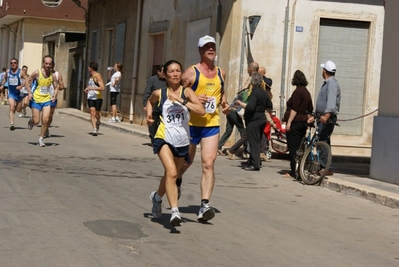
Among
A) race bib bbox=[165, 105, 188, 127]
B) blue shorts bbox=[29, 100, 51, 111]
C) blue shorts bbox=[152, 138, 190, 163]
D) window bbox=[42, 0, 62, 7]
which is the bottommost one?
blue shorts bbox=[152, 138, 190, 163]

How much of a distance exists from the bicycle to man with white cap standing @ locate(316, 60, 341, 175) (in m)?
0.12

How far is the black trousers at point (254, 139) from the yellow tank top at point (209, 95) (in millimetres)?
5688

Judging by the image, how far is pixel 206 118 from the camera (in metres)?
9.26

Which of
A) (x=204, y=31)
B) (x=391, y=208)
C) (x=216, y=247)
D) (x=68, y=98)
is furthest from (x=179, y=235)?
(x=68, y=98)

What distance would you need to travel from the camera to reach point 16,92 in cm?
2300

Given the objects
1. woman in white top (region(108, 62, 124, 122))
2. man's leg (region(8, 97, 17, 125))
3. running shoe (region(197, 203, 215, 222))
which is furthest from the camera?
woman in white top (region(108, 62, 124, 122))

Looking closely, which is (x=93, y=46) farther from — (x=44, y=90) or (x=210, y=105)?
(x=210, y=105)

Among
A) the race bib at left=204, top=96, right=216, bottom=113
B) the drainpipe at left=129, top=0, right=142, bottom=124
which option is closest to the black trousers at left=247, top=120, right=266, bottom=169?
the race bib at left=204, top=96, right=216, bottom=113

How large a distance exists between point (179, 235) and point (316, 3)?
13.4m

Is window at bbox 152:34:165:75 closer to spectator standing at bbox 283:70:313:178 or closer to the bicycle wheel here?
spectator standing at bbox 283:70:313:178

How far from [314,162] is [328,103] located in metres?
0.98

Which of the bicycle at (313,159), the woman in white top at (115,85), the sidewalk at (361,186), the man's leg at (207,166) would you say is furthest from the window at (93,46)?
the man's leg at (207,166)

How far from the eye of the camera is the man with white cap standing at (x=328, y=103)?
13664 mm

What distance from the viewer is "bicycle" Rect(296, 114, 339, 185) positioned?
13430 millimetres
